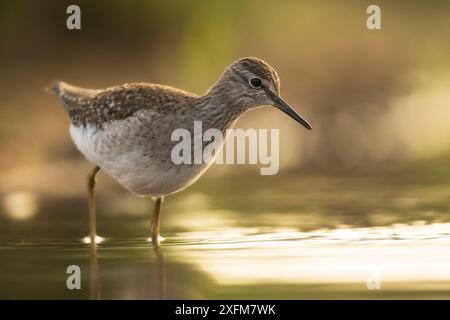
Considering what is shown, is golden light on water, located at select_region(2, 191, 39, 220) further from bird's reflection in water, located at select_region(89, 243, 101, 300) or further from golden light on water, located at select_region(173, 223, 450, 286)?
golden light on water, located at select_region(173, 223, 450, 286)

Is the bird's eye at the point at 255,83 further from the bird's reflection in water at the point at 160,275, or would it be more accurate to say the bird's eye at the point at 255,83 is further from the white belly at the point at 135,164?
the bird's reflection in water at the point at 160,275

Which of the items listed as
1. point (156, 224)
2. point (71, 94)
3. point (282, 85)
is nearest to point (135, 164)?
point (156, 224)

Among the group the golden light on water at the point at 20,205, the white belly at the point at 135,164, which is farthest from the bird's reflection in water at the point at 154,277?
the golden light on water at the point at 20,205

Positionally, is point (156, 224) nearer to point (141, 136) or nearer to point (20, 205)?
point (141, 136)

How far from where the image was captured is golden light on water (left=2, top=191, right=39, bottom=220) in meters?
11.6

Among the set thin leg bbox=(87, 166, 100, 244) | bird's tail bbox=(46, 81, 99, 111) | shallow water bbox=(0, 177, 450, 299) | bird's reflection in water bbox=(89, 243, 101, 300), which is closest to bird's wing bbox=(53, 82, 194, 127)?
bird's tail bbox=(46, 81, 99, 111)

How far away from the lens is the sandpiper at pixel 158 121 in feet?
32.5

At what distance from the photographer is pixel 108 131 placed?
1022 cm

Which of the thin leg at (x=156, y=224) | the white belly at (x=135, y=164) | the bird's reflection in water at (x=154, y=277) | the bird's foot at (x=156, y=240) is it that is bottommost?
the bird's reflection in water at (x=154, y=277)

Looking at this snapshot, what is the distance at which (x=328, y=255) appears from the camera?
932cm

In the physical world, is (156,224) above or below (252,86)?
below

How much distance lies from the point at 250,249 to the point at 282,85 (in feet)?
21.8

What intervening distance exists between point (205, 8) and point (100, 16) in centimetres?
155

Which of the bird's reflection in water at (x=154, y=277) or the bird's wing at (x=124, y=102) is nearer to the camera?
the bird's reflection in water at (x=154, y=277)
